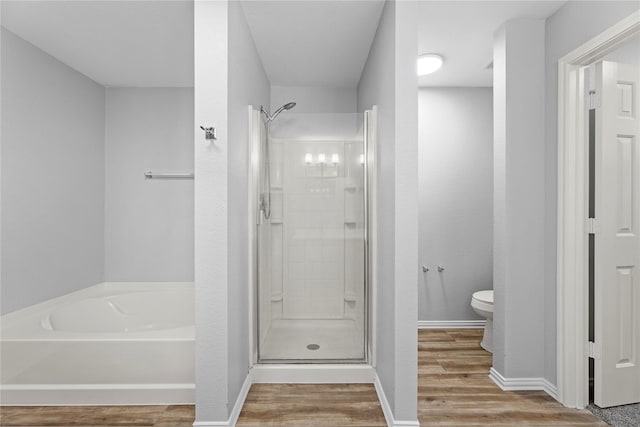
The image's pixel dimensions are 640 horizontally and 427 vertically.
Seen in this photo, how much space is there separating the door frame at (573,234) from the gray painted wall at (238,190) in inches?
73.7

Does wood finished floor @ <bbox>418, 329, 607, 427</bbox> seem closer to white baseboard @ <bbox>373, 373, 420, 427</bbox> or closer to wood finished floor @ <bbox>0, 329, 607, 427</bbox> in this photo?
wood finished floor @ <bbox>0, 329, 607, 427</bbox>

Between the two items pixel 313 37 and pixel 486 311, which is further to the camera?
pixel 486 311

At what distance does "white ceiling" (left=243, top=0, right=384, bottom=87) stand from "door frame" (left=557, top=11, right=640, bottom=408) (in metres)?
1.23

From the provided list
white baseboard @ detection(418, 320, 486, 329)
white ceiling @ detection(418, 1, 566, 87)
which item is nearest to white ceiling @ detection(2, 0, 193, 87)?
white ceiling @ detection(418, 1, 566, 87)

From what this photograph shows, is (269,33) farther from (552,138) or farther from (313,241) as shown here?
(552,138)

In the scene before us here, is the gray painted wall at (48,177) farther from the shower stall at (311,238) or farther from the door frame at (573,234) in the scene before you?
the door frame at (573,234)

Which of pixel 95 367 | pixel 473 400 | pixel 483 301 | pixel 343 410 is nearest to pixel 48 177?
pixel 95 367

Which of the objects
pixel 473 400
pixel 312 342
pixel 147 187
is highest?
pixel 147 187

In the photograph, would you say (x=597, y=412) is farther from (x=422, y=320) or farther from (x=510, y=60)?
(x=510, y=60)

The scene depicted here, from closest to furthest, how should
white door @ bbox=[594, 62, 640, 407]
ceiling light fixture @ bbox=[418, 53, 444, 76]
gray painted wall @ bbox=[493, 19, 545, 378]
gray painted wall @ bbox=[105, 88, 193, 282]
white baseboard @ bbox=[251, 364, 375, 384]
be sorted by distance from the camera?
1. white door @ bbox=[594, 62, 640, 407]
2. gray painted wall @ bbox=[493, 19, 545, 378]
3. white baseboard @ bbox=[251, 364, 375, 384]
4. ceiling light fixture @ bbox=[418, 53, 444, 76]
5. gray painted wall @ bbox=[105, 88, 193, 282]

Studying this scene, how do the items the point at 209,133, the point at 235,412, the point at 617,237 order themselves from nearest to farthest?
the point at 209,133 < the point at 235,412 < the point at 617,237

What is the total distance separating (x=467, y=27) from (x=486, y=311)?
80.8 inches

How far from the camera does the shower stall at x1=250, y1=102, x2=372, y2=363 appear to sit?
264cm

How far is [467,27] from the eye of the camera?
98.4 inches
